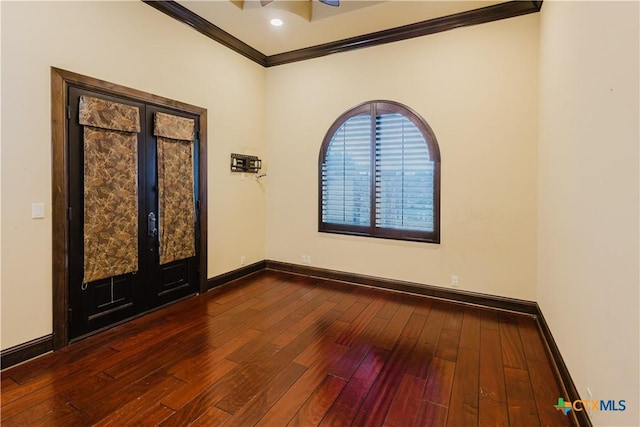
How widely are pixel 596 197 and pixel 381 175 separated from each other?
2.64 metres

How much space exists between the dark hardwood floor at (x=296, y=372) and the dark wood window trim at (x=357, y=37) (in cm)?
335

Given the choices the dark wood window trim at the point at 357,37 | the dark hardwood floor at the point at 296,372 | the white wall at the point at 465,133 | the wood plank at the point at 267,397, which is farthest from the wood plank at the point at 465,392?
the dark wood window trim at the point at 357,37

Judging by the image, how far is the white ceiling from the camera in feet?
11.6

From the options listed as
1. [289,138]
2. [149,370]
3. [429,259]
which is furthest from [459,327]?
[289,138]

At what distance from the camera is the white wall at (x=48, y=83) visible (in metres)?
2.42

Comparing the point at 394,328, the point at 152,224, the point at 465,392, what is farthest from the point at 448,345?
the point at 152,224

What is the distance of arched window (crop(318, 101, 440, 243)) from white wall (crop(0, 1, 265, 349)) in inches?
62.7

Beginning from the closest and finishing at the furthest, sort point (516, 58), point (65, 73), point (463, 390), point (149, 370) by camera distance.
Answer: point (463, 390)
point (149, 370)
point (65, 73)
point (516, 58)

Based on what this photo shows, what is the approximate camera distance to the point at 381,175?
13.9 feet

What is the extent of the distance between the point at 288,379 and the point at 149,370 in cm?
108

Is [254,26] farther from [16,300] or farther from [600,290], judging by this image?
[600,290]

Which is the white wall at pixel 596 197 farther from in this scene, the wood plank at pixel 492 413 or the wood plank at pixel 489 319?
the wood plank at pixel 489 319

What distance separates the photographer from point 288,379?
92.0 inches

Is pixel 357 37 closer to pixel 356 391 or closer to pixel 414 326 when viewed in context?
pixel 414 326
